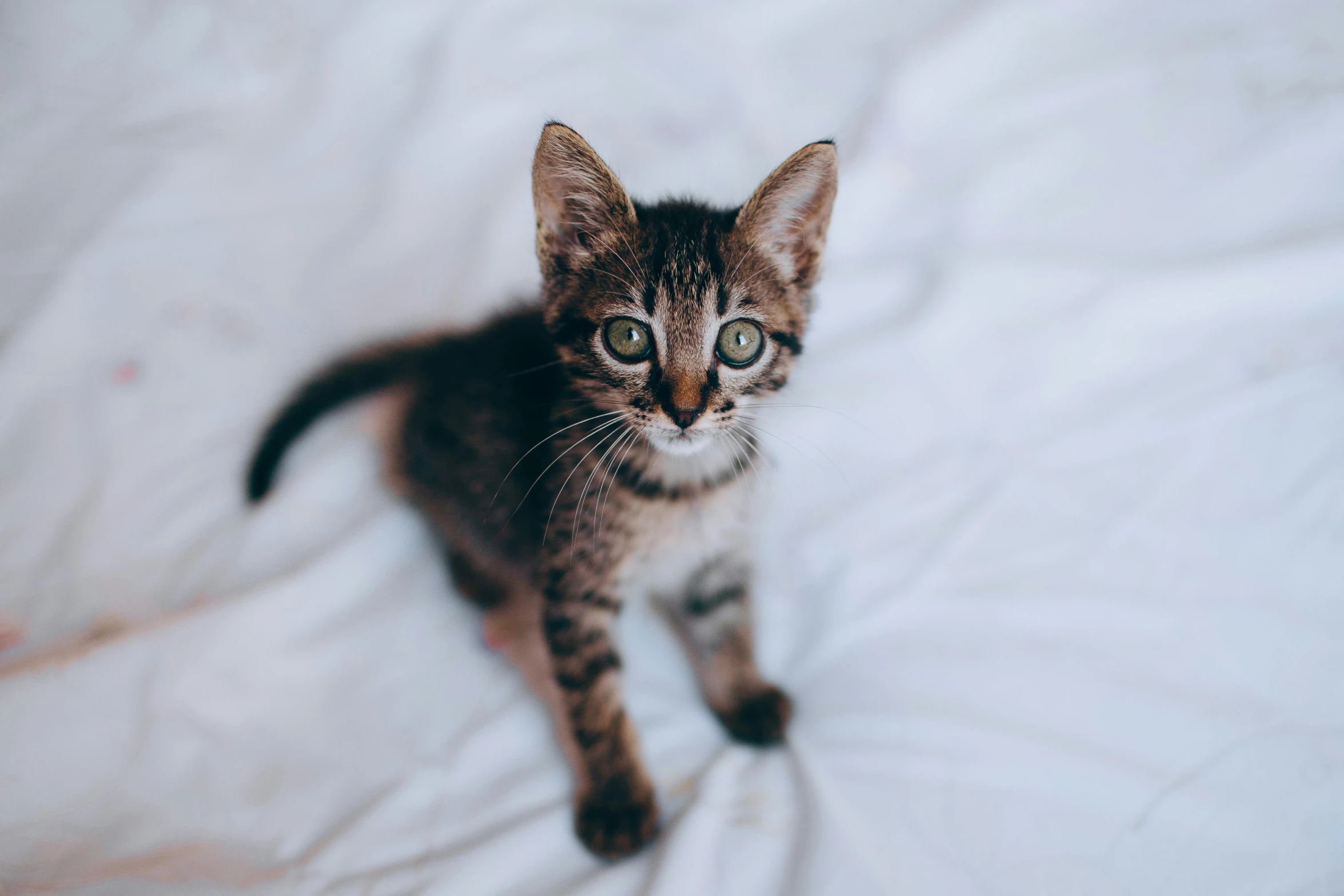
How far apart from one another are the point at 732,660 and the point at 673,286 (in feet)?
1.77

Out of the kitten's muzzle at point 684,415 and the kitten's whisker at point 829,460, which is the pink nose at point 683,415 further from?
the kitten's whisker at point 829,460

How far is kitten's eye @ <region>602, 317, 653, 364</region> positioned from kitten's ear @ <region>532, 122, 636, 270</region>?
11 centimetres

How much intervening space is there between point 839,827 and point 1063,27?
4.95 ft

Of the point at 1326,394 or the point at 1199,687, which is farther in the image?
the point at 1326,394

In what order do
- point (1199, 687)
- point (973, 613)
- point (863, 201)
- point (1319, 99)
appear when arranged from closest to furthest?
point (1199, 687) → point (973, 613) → point (1319, 99) → point (863, 201)

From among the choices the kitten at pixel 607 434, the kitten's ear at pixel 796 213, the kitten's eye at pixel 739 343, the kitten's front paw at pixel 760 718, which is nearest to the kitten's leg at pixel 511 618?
the kitten at pixel 607 434

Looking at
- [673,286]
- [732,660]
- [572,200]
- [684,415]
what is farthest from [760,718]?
[572,200]

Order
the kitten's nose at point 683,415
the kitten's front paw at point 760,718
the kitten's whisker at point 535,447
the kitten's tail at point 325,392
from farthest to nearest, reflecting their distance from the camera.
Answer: the kitten's tail at point 325,392 → the kitten's front paw at point 760,718 → the kitten's whisker at point 535,447 → the kitten's nose at point 683,415

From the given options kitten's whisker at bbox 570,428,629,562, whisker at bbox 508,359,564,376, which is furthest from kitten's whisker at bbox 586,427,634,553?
whisker at bbox 508,359,564,376

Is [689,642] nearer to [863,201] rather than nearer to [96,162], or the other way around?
[863,201]

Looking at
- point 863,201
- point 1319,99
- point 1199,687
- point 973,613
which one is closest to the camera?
point 1199,687

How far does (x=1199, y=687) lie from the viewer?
0.99 meters

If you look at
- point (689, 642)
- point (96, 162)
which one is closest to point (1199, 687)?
point (689, 642)

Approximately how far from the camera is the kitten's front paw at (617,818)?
0.92 metres
